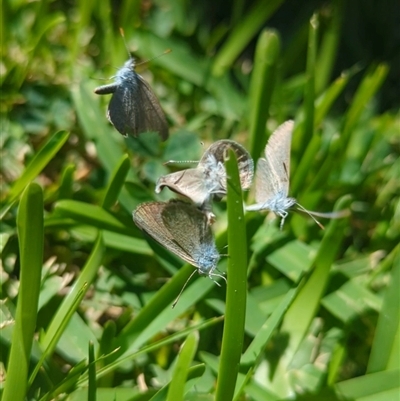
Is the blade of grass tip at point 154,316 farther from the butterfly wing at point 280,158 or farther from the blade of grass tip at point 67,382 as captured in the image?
the butterfly wing at point 280,158

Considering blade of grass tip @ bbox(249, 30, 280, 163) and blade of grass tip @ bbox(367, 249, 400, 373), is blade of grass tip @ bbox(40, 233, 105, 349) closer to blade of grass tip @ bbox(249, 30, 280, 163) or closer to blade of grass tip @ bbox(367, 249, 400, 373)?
blade of grass tip @ bbox(249, 30, 280, 163)

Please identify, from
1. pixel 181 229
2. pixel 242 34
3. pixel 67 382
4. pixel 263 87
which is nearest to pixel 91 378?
pixel 67 382

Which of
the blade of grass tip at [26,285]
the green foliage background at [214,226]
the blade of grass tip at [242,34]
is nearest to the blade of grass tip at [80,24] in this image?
the green foliage background at [214,226]

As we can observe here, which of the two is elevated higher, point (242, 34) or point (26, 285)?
point (242, 34)

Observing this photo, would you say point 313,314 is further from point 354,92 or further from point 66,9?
point 66,9

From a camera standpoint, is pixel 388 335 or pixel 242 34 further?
pixel 242 34

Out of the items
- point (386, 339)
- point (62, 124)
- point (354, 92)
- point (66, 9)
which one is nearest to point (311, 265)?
point (386, 339)

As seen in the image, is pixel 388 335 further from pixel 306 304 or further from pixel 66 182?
pixel 66 182
